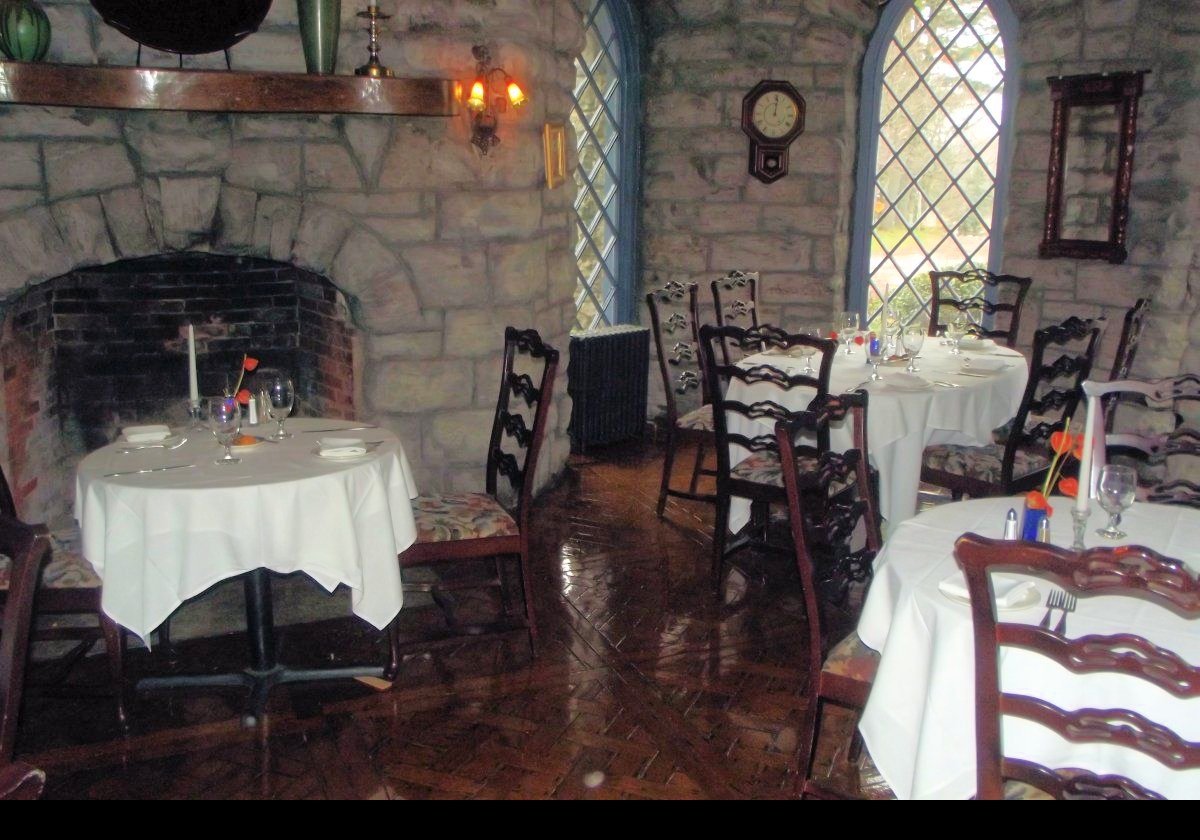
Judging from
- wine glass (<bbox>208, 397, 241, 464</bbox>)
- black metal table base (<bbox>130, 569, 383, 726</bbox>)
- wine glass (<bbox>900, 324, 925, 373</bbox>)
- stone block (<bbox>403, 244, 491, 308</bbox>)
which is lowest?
black metal table base (<bbox>130, 569, 383, 726</bbox>)

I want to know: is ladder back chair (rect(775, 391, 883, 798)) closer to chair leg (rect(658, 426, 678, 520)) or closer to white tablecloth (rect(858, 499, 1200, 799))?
white tablecloth (rect(858, 499, 1200, 799))

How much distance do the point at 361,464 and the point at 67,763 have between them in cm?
106

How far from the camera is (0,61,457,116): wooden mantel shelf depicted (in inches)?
139

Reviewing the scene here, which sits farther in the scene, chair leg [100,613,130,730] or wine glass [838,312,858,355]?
wine glass [838,312,858,355]

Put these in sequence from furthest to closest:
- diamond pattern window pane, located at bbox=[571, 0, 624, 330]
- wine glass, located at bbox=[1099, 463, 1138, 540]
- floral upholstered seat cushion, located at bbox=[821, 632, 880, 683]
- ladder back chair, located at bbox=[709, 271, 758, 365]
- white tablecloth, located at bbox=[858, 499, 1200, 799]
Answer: diamond pattern window pane, located at bbox=[571, 0, 624, 330], ladder back chair, located at bbox=[709, 271, 758, 365], floral upholstered seat cushion, located at bbox=[821, 632, 880, 683], wine glass, located at bbox=[1099, 463, 1138, 540], white tablecloth, located at bbox=[858, 499, 1200, 799]

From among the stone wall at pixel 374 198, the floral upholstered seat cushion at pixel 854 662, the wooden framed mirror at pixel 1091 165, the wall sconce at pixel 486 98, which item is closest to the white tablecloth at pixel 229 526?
the stone wall at pixel 374 198

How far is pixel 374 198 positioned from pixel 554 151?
97 cm

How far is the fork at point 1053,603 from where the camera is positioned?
206 centimetres

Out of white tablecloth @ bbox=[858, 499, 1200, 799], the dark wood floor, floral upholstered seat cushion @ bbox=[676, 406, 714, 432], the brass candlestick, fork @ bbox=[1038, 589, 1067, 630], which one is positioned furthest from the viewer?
floral upholstered seat cushion @ bbox=[676, 406, 714, 432]

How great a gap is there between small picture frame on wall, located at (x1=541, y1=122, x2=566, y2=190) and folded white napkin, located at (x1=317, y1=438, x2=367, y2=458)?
6.70ft

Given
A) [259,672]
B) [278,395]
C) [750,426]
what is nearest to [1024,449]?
[750,426]

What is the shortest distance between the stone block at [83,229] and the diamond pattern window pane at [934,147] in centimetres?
407

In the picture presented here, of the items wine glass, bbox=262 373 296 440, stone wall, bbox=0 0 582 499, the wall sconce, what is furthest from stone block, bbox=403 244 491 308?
wine glass, bbox=262 373 296 440

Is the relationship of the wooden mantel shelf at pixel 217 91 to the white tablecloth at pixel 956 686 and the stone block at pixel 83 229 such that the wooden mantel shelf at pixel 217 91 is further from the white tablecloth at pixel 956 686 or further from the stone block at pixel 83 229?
the white tablecloth at pixel 956 686
